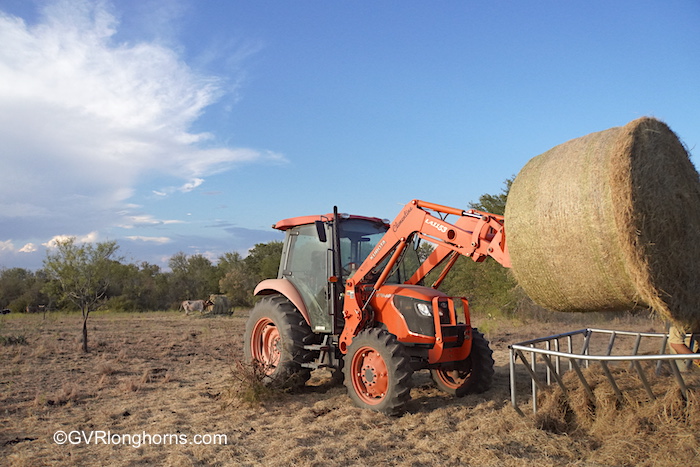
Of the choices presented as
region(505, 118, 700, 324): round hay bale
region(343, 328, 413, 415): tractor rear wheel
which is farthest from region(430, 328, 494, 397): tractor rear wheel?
Result: region(505, 118, 700, 324): round hay bale

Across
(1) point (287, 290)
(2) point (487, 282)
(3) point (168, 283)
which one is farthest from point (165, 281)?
(1) point (287, 290)

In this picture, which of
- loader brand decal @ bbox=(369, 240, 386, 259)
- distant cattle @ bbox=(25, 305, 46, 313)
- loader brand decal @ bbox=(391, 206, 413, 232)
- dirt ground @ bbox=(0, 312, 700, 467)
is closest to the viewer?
dirt ground @ bbox=(0, 312, 700, 467)

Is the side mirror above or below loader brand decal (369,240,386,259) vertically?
above

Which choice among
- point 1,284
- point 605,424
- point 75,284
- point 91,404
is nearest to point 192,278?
point 1,284

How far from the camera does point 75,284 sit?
1194 centimetres

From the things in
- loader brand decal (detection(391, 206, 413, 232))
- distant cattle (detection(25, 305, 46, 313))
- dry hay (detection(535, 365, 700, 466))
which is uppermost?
loader brand decal (detection(391, 206, 413, 232))

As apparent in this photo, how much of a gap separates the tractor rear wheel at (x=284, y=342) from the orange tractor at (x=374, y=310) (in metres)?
0.01

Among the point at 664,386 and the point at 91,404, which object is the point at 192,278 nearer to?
the point at 91,404

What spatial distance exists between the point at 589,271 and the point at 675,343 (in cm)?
123

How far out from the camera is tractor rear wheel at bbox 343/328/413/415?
5.65 metres

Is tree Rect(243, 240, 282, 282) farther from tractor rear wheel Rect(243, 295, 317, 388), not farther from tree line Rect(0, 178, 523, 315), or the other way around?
tractor rear wheel Rect(243, 295, 317, 388)

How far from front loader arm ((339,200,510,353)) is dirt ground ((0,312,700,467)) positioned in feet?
3.91

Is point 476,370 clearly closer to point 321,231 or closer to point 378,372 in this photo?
point 378,372

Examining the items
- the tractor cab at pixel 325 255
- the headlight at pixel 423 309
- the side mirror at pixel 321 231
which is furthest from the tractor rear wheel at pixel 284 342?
the headlight at pixel 423 309
